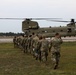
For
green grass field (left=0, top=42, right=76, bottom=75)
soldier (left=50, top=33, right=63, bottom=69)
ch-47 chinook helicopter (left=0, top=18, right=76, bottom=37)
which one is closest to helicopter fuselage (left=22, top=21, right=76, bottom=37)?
ch-47 chinook helicopter (left=0, top=18, right=76, bottom=37)

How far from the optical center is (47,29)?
196 feet

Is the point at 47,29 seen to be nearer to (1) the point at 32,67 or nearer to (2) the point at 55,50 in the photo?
(1) the point at 32,67

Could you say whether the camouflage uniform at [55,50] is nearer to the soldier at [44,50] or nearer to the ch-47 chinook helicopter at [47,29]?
the soldier at [44,50]

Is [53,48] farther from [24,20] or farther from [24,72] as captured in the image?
[24,20]

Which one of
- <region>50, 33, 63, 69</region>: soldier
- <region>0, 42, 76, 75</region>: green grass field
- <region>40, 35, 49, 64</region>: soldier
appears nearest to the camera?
<region>0, 42, 76, 75</region>: green grass field

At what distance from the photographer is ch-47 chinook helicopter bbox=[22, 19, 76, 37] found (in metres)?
58.2

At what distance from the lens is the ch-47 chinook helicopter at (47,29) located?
58.2 meters

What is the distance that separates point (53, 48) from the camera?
18.6m

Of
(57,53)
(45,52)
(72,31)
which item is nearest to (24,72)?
(57,53)

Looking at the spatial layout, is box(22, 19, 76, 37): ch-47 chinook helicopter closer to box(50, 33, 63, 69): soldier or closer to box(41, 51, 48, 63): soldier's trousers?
box(41, 51, 48, 63): soldier's trousers

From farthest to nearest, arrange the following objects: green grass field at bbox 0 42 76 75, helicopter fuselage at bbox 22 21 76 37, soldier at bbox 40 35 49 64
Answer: helicopter fuselage at bbox 22 21 76 37, soldier at bbox 40 35 49 64, green grass field at bbox 0 42 76 75

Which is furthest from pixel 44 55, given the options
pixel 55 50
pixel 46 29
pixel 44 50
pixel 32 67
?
pixel 46 29

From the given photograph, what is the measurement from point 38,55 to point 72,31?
35.0 m

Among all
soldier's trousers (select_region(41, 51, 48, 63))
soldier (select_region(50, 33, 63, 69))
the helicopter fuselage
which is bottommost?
the helicopter fuselage
